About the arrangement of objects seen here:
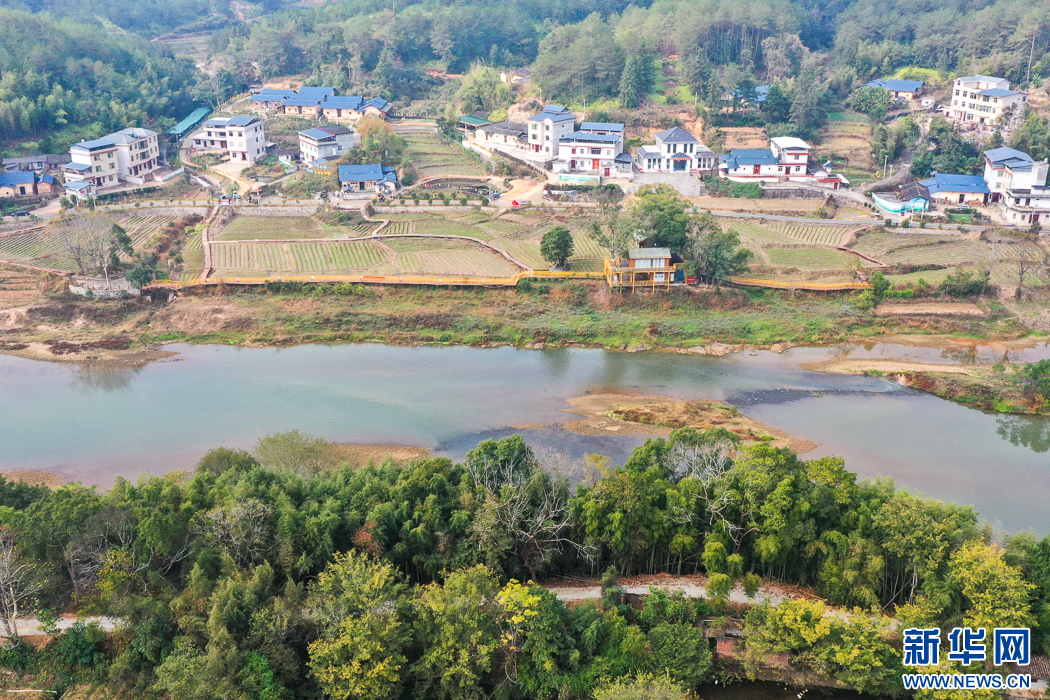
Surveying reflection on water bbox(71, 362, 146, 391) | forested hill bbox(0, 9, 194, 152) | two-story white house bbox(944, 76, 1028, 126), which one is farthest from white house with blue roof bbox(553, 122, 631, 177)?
forested hill bbox(0, 9, 194, 152)

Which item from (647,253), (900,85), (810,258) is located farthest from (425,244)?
(900,85)

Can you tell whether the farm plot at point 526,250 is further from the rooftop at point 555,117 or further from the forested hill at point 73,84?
the forested hill at point 73,84

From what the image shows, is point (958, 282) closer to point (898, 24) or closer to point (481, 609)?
point (481, 609)

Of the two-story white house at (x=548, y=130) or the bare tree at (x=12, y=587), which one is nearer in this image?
the bare tree at (x=12, y=587)

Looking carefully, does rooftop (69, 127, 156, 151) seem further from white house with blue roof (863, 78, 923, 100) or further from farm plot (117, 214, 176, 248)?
white house with blue roof (863, 78, 923, 100)

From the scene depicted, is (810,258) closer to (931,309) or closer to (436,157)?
(931,309)

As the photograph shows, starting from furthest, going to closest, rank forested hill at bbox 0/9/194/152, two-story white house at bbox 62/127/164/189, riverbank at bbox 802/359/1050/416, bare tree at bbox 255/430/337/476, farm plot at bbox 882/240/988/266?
forested hill at bbox 0/9/194/152, two-story white house at bbox 62/127/164/189, farm plot at bbox 882/240/988/266, riverbank at bbox 802/359/1050/416, bare tree at bbox 255/430/337/476

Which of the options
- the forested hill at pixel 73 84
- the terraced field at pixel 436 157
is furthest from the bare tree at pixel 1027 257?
the forested hill at pixel 73 84
